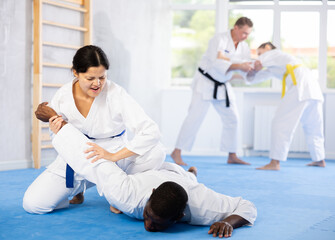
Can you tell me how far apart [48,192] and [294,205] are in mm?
1448

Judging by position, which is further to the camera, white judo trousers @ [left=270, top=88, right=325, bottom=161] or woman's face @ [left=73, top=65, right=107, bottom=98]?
white judo trousers @ [left=270, top=88, right=325, bottom=161]

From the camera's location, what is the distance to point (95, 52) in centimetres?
229

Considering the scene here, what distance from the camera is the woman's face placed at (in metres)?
2.26

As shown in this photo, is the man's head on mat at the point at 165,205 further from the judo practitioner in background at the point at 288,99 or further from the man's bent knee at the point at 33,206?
the judo practitioner in background at the point at 288,99

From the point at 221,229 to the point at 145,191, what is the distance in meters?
0.39

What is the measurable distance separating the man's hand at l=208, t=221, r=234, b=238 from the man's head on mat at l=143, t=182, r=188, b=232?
16cm

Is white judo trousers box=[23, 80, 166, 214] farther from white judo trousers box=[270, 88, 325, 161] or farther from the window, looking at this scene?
the window

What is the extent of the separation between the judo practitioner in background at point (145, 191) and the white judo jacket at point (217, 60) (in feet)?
8.76

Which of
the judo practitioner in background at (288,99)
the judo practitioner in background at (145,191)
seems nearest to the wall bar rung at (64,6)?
the judo practitioner in background at (288,99)

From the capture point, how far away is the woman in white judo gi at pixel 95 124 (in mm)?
2264

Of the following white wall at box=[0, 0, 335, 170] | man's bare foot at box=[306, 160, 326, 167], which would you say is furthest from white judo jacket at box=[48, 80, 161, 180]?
man's bare foot at box=[306, 160, 326, 167]

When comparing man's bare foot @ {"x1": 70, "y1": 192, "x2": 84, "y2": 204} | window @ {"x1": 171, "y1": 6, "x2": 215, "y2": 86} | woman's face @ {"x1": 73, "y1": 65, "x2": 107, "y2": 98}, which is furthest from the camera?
window @ {"x1": 171, "y1": 6, "x2": 215, "y2": 86}

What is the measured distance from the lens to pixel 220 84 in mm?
4879

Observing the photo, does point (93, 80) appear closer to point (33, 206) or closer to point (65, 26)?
point (33, 206)
